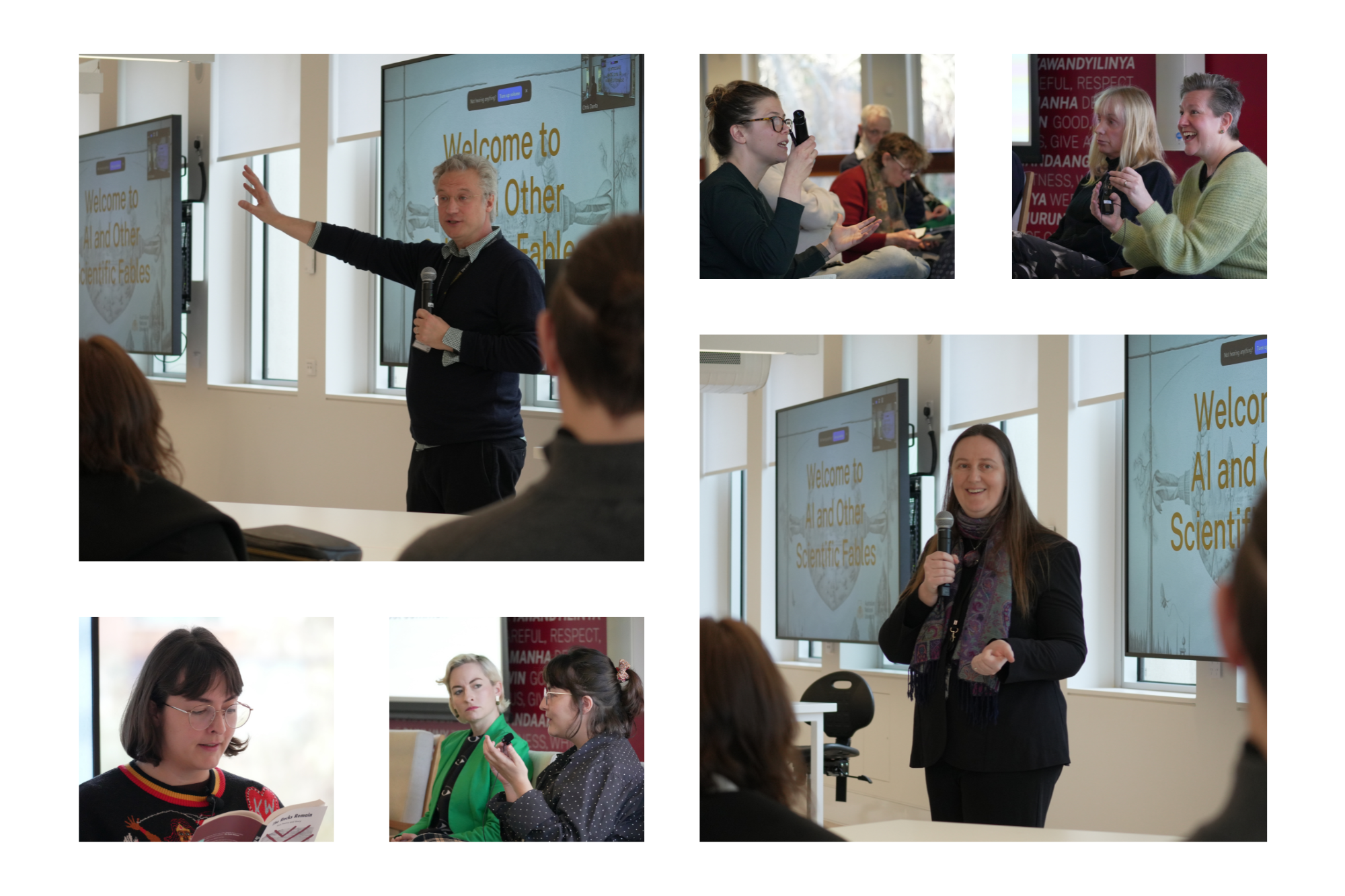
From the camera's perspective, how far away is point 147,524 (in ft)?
5.98

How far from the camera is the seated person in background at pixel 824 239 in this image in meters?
2.15

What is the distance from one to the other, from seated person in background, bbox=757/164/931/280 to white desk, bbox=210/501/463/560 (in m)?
0.79

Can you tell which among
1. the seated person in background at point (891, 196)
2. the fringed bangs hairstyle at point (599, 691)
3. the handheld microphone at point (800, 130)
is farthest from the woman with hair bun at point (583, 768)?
the handheld microphone at point (800, 130)

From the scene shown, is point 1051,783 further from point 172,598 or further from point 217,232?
point 217,232

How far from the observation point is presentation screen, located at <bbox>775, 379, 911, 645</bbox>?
11.1ft

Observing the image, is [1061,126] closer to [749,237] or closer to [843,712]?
[749,237]

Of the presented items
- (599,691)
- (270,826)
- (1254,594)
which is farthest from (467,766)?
(1254,594)

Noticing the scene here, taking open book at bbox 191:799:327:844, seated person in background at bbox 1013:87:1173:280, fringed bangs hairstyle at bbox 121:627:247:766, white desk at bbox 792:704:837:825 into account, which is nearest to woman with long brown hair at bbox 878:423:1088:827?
white desk at bbox 792:704:837:825

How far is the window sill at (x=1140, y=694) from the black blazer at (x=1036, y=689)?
1139 mm

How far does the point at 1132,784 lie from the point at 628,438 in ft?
8.39

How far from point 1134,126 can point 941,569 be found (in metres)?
1.02
